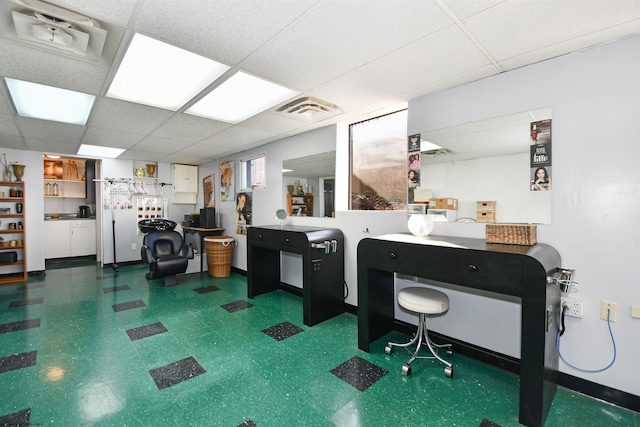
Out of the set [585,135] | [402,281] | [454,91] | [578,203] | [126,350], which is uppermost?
[454,91]

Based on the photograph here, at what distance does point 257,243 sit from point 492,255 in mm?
2787

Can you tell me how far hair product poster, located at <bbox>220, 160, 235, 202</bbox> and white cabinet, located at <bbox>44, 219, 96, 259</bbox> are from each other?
3.70m

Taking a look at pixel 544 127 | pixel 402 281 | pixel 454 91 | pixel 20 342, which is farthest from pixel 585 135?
pixel 20 342

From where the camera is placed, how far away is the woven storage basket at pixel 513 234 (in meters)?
1.93

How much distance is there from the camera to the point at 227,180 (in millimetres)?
5605

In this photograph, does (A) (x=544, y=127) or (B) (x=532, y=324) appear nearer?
(B) (x=532, y=324)

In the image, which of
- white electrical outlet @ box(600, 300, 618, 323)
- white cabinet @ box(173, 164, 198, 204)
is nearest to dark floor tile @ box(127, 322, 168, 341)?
white electrical outlet @ box(600, 300, 618, 323)

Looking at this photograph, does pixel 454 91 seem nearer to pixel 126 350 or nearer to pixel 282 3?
pixel 282 3

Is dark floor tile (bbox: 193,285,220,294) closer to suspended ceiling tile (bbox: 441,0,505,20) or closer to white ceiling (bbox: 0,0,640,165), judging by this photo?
white ceiling (bbox: 0,0,640,165)

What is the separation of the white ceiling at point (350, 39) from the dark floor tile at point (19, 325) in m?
2.28

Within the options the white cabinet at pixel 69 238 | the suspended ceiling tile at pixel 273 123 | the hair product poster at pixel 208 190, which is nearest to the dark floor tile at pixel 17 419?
the suspended ceiling tile at pixel 273 123

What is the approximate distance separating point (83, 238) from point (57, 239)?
456 millimetres

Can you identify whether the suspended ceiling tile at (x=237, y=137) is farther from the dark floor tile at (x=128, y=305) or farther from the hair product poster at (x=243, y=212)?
the dark floor tile at (x=128, y=305)

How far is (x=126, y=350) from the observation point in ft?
8.23
